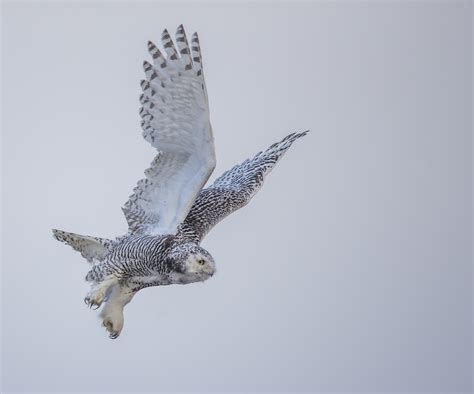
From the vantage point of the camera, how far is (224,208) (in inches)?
612

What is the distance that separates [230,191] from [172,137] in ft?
6.44

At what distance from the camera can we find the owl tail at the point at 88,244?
1471cm

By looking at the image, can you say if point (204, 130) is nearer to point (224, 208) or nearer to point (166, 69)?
point (166, 69)

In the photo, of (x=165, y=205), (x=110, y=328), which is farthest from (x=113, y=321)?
(x=165, y=205)

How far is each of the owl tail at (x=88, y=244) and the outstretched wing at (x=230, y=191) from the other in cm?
76

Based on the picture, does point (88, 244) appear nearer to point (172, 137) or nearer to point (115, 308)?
point (115, 308)

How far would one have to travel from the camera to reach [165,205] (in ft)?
47.7

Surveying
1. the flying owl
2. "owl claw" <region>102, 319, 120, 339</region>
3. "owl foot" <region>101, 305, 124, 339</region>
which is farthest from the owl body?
"owl claw" <region>102, 319, 120, 339</region>

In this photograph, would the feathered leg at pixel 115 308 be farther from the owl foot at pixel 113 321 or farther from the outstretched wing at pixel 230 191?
the outstretched wing at pixel 230 191

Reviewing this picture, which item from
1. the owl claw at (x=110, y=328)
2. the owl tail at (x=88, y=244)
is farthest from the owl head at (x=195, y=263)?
the owl claw at (x=110, y=328)

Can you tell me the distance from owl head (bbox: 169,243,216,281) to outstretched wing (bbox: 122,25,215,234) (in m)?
0.70

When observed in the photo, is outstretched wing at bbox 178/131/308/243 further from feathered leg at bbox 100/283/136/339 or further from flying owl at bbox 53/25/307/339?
feathered leg at bbox 100/283/136/339

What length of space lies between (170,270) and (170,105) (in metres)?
1.54

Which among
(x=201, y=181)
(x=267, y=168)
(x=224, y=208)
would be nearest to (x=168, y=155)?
(x=201, y=181)
